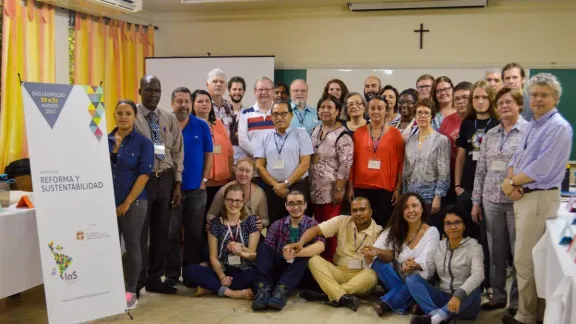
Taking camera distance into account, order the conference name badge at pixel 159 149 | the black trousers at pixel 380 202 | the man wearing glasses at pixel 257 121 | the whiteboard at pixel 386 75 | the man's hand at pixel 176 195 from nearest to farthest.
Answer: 1. the conference name badge at pixel 159 149
2. the man's hand at pixel 176 195
3. the black trousers at pixel 380 202
4. the man wearing glasses at pixel 257 121
5. the whiteboard at pixel 386 75

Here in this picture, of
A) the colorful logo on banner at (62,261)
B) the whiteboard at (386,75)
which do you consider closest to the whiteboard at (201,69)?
the whiteboard at (386,75)

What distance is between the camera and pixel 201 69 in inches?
302

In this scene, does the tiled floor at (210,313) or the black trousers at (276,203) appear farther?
the black trousers at (276,203)

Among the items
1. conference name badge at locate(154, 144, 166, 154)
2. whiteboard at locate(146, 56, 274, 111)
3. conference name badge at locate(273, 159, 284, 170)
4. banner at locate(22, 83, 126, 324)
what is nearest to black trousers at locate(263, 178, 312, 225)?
conference name badge at locate(273, 159, 284, 170)

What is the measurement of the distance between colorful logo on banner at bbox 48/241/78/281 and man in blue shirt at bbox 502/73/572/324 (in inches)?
103

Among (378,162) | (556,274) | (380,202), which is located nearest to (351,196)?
(380,202)

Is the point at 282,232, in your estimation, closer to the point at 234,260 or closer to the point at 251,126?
the point at 234,260

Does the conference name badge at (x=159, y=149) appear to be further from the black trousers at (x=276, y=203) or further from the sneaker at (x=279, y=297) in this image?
the sneaker at (x=279, y=297)

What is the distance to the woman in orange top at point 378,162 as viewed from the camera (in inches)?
165

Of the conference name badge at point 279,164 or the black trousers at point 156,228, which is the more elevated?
the conference name badge at point 279,164

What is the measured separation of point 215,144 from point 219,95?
0.55 m

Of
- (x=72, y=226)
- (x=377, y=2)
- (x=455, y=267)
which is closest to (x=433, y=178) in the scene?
(x=455, y=267)

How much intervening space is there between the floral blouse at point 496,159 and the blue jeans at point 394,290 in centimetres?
80

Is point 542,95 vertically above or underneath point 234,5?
underneath
